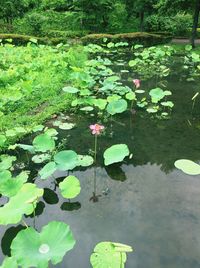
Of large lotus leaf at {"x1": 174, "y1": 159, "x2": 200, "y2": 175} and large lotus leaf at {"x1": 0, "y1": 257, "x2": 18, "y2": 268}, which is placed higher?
large lotus leaf at {"x1": 0, "y1": 257, "x2": 18, "y2": 268}

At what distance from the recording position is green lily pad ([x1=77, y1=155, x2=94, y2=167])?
4375mm

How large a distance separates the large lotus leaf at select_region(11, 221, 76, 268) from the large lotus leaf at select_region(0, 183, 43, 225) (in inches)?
15.3

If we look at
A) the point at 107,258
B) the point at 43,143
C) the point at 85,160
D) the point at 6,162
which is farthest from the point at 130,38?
the point at 107,258

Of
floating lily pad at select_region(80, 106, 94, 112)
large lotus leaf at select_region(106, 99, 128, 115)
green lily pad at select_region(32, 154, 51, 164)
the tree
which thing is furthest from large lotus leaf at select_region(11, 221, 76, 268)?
the tree

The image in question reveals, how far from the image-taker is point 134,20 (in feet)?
70.2

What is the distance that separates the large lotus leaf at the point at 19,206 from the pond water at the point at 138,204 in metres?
0.48

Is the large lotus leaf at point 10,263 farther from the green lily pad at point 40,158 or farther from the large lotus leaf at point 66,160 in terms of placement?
the green lily pad at point 40,158

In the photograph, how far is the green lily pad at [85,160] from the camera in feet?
14.4

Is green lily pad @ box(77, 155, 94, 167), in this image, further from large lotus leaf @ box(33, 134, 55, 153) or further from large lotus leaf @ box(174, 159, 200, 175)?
large lotus leaf @ box(174, 159, 200, 175)

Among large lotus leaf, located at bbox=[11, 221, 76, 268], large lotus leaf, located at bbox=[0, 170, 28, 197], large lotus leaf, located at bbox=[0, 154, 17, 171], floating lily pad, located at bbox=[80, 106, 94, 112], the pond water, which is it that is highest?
large lotus leaf, located at bbox=[11, 221, 76, 268]

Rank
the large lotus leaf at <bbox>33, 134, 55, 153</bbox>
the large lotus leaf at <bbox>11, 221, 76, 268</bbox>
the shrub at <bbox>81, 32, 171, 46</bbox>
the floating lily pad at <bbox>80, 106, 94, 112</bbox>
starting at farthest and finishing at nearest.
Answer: the shrub at <bbox>81, 32, 171, 46</bbox>, the floating lily pad at <bbox>80, 106, 94, 112</bbox>, the large lotus leaf at <bbox>33, 134, 55, 153</bbox>, the large lotus leaf at <bbox>11, 221, 76, 268</bbox>

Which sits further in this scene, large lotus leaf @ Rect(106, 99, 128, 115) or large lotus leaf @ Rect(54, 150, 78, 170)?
large lotus leaf @ Rect(106, 99, 128, 115)

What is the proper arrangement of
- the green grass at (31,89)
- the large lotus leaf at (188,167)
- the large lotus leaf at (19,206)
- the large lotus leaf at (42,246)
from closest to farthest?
the large lotus leaf at (42,246)
the large lotus leaf at (19,206)
the large lotus leaf at (188,167)
the green grass at (31,89)

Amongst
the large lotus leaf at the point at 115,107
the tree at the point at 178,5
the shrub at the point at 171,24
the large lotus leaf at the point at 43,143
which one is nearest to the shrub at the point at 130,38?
the tree at the point at 178,5
